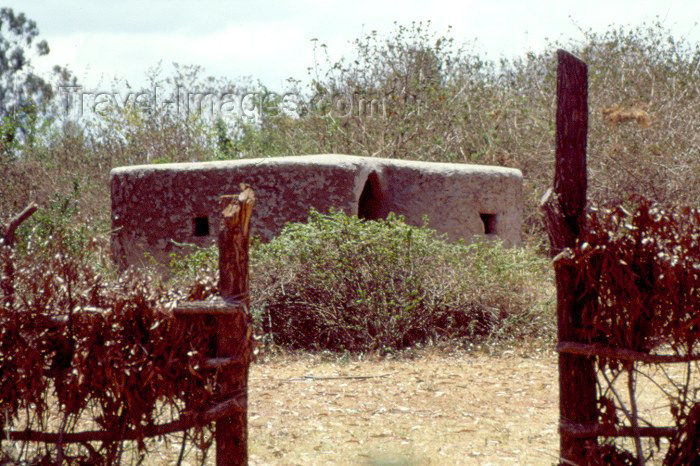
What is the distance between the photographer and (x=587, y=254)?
3.22 meters

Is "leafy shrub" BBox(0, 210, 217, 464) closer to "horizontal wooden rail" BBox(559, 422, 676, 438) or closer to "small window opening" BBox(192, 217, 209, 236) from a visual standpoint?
"horizontal wooden rail" BBox(559, 422, 676, 438)

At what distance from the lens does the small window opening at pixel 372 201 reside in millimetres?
7645

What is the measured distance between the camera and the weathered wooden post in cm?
332

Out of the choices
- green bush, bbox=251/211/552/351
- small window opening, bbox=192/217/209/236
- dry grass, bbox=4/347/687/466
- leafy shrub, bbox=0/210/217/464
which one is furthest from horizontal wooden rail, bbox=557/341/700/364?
small window opening, bbox=192/217/209/236

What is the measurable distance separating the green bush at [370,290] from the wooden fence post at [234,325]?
302 centimetres

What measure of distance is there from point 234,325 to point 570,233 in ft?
4.75

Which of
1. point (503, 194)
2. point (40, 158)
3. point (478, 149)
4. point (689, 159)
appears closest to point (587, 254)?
point (503, 194)

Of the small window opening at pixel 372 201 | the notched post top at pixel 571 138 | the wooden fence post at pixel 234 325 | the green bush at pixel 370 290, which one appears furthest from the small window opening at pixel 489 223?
the wooden fence post at pixel 234 325

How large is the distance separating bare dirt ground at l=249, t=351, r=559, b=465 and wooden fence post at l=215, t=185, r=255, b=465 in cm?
78

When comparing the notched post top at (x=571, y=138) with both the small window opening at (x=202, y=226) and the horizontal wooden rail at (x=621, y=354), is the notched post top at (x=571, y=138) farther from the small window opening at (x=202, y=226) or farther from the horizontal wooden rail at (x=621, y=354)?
the small window opening at (x=202, y=226)

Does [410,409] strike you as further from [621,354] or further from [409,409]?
[621,354]

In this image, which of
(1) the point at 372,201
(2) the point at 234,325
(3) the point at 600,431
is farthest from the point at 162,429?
(1) the point at 372,201

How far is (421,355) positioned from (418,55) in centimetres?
812

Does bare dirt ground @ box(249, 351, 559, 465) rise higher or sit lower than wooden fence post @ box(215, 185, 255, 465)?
lower
